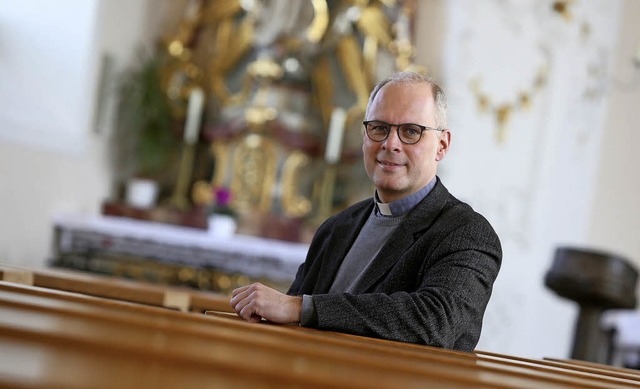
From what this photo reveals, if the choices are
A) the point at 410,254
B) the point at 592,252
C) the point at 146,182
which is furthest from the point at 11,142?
the point at 410,254

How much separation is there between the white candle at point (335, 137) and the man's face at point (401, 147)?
6.17 meters

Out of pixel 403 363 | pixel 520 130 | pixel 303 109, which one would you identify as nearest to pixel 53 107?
pixel 303 109

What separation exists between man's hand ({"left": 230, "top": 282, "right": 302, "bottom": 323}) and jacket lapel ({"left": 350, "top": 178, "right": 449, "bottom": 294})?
38 centimetres

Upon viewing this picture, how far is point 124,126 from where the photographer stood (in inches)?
388

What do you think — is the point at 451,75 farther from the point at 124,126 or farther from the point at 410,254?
the point at 410,254

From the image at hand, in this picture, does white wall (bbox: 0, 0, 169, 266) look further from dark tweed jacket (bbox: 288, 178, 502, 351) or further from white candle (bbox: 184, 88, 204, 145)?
dark tweed jacket (bbox: 288, 178, 502, 351)

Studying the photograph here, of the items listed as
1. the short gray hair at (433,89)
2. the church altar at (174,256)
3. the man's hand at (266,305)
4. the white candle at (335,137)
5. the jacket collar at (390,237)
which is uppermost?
the white candle at (335,137)

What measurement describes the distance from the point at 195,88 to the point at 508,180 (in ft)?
9.47

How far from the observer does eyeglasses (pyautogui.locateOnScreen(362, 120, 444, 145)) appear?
310 cm

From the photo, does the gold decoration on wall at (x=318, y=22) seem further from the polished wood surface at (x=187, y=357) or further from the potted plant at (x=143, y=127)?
the polished wood surface at (x=187, y=357)

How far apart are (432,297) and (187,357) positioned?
143cm

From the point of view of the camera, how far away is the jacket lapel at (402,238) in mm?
2928

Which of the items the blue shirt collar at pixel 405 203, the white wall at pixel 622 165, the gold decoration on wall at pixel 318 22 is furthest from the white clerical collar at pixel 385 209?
the white wall at pixel 622 165

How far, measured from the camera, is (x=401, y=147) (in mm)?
3098
